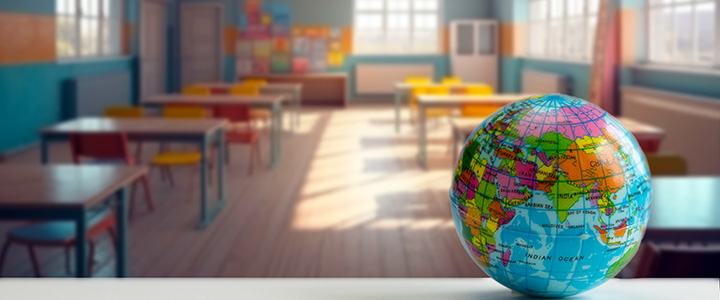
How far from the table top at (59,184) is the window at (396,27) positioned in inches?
477

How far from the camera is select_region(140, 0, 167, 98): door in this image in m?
12.3

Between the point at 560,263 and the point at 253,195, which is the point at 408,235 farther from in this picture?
the point at 560,263

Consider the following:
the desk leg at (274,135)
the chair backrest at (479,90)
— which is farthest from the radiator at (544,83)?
the desk leg at (274,135)

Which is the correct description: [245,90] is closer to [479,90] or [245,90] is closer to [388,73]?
[479,90]

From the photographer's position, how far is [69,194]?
98.6 inches

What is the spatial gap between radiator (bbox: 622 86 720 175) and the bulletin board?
8415mm

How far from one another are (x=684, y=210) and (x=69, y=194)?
1.97 m

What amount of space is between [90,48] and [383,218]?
21.8 feet

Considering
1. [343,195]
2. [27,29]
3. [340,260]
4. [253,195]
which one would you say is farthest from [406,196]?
[27,29]

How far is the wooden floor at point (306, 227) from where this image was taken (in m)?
3.82

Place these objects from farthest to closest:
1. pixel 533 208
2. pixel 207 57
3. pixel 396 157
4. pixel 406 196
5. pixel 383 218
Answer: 1. pixel 207 57
2. pixel 396 157
3. pixel 406 196
4. pixel 383 218
5. pixel 533 208

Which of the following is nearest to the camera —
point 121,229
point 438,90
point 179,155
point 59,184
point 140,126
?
point 59,184

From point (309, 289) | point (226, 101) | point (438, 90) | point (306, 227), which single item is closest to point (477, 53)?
point (438, 90)

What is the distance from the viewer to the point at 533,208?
82 cm
